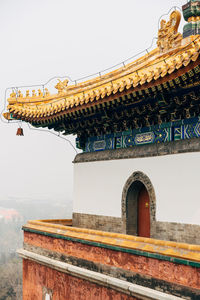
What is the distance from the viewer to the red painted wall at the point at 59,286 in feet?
29.4

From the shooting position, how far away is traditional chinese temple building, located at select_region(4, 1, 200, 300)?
7.77 metres

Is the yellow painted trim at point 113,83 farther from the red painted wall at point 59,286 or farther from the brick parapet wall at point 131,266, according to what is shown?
the red painted wall at point 59,286

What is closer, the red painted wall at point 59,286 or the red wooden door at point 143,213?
the red painted wall at point 59,286

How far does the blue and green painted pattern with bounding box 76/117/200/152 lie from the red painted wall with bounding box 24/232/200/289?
9.37 ft

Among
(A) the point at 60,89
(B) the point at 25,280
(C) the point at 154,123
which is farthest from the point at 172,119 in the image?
(B) the point at 25,280

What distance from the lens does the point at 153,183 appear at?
9.74 meters

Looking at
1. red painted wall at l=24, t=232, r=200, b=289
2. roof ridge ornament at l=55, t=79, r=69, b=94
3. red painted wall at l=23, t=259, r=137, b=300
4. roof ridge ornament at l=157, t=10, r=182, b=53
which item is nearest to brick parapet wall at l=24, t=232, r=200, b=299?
red painted wall at l=24, t=232, r=200, b=289

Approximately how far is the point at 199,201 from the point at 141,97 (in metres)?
2.54

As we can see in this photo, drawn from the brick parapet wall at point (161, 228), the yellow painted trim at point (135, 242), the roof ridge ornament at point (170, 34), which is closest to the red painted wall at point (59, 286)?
the yellow painted trim at point (135, 242)

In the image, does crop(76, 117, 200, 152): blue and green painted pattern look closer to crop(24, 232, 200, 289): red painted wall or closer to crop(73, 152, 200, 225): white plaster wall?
crop(73, 152, 200, 225): white plaster wall

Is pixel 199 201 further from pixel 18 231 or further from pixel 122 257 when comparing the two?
pixel 18 231

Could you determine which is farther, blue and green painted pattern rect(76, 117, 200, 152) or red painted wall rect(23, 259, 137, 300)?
blue and green painted pattern rect(76, 117, 200, 152)

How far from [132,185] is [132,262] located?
2588mm

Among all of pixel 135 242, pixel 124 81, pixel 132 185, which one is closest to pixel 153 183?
pixel 132 185
